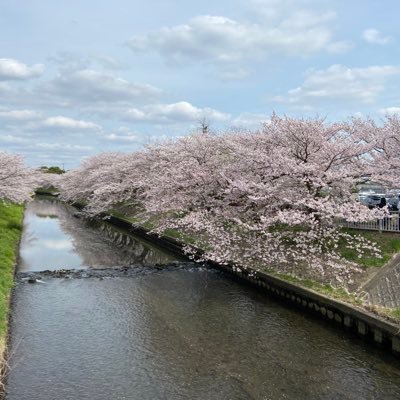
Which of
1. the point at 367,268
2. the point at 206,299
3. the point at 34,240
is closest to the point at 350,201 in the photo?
the point at 367,268

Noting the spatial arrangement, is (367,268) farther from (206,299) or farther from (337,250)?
(206,299)

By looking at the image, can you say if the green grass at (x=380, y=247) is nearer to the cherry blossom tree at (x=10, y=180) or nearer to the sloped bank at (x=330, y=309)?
the sloped bank at (x=330, y=309)

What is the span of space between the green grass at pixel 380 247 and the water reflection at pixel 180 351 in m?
3.58

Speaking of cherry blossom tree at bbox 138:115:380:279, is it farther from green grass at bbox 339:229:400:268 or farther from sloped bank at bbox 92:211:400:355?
sloped bank at bbox 92:211:400:355

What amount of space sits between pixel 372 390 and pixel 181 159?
59.2 ft

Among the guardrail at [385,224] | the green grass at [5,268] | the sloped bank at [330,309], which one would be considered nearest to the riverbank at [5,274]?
the green grass at [5,268]

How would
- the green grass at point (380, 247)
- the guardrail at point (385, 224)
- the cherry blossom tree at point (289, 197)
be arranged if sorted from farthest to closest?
the guardrail at point (385, 224)
the cherry blossom tree at point (289, 197)
the green grass at point (380, 247)

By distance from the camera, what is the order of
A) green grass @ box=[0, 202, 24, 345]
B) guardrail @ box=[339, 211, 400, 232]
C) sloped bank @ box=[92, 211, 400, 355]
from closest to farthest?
sloped bank @ box=[92, 211, 400, 355] < green grass @ box=[0, 202, 24, 345] < guardrail @ box=[339, 211, 400, 232]

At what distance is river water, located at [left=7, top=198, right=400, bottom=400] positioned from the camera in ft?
33.3

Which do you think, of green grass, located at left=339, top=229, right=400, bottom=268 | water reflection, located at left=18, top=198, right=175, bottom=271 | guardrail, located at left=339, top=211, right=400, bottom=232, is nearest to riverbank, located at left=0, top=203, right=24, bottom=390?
Answer: water reflection, located at left=18, top=198, right=175, bottom=271

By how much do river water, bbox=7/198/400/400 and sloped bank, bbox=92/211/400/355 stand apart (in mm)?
363

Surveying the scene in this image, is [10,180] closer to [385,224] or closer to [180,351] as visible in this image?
[180,351]

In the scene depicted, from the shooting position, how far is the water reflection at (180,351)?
10.1 m

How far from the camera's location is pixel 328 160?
18.5 meters
